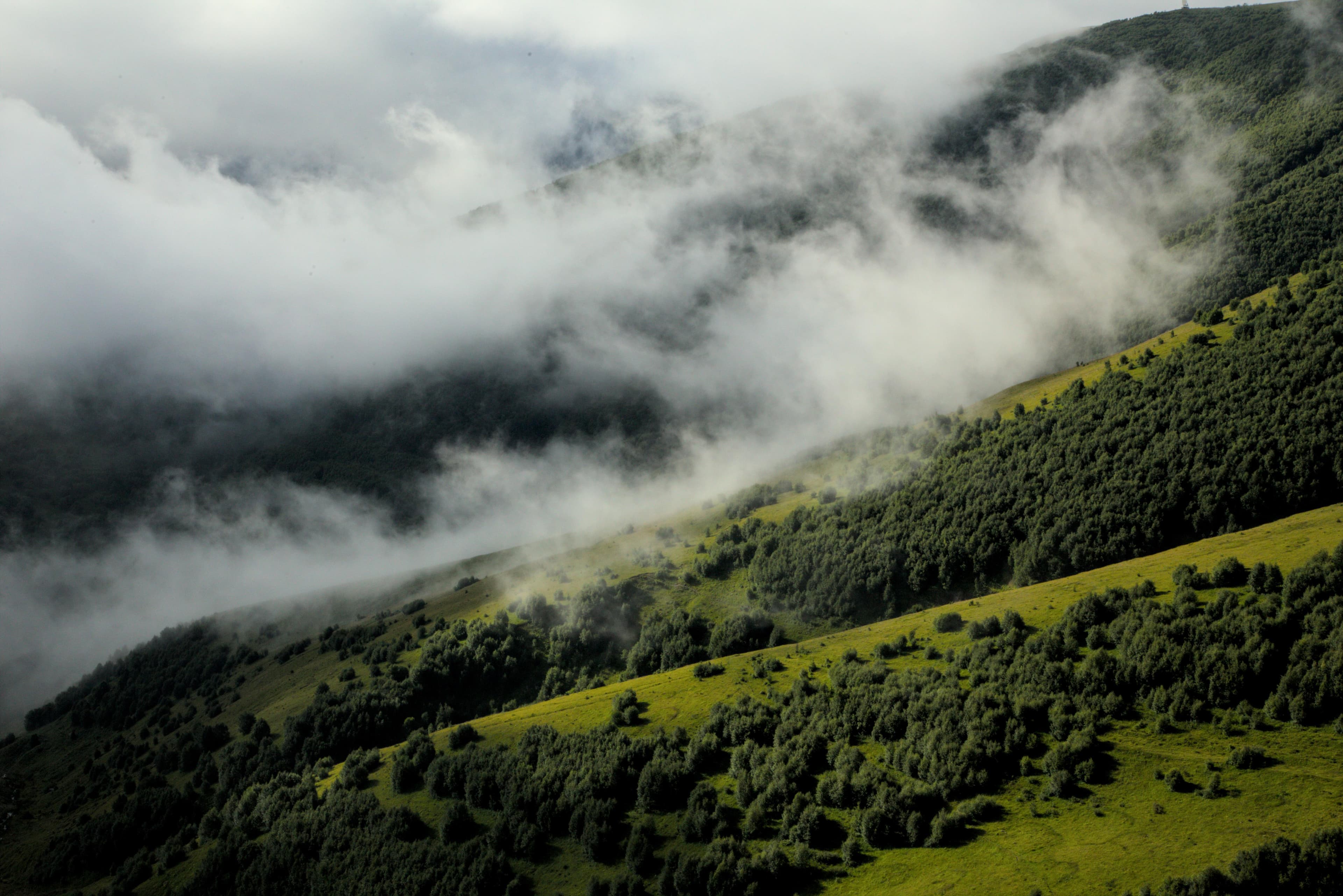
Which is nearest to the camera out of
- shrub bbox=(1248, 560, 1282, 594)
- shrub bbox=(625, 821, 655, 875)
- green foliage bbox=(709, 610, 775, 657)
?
shrub bbox=(1248, 560, 1282, 594)

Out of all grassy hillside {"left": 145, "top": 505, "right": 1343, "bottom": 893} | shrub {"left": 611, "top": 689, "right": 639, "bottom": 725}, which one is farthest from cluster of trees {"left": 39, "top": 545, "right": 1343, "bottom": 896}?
grassy hillside {"left": 145, "top": 505, "right": 1343, "bottom": 893}

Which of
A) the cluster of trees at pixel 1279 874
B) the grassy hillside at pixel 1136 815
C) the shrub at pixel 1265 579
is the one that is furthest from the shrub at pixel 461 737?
the shrub at pixel 1265 579

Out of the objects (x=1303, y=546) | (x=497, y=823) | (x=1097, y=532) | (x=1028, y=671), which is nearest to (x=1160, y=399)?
(x=1097, y=532)

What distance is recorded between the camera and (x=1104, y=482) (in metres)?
155

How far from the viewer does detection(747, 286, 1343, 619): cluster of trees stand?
139125 millimetres

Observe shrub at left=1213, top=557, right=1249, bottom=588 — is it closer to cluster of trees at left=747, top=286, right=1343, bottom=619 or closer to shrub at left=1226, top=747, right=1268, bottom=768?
shrub at left=1226, top=747, right=1268, bottom=768

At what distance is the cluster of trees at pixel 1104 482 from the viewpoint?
139125 millimetres

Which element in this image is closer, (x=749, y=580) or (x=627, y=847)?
(x=627, y=847)

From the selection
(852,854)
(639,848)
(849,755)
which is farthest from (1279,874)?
(639,848)

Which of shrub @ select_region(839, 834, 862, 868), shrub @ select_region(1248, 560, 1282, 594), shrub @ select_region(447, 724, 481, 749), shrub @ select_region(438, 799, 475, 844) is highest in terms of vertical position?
shrub @ select_region(1248, 560, 1282, 594)

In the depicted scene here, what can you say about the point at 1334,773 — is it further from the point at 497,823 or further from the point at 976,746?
the point at 497,823

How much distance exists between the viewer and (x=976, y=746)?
9331cm

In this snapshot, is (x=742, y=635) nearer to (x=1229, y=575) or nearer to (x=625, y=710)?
(x=625, y=710)

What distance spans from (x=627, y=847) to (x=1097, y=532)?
Answer: 10262 cm
